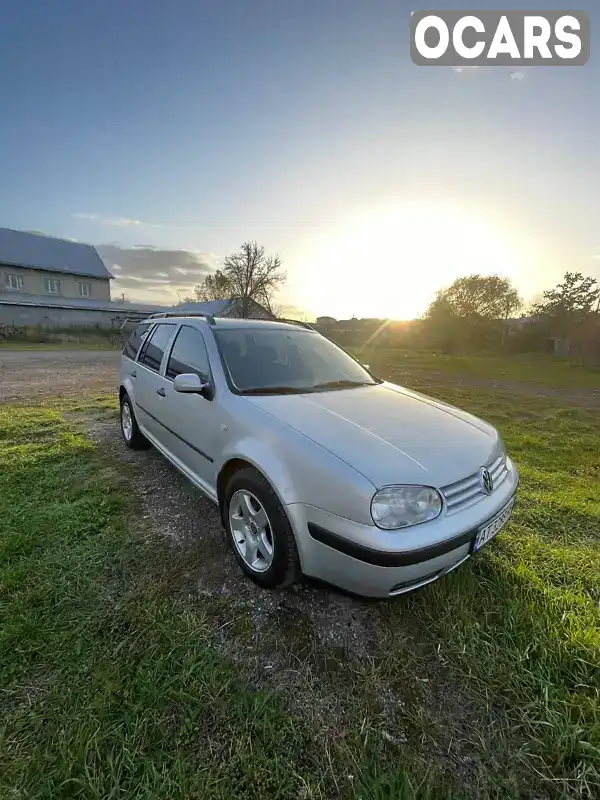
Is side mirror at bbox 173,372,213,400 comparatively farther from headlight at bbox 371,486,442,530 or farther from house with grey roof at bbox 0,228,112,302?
house with grey roof at bbox 0,228,112,302

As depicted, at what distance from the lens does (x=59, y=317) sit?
1340 inches

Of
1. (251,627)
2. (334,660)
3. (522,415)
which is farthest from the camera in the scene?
(522,415)

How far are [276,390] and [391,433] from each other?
36.1 inches

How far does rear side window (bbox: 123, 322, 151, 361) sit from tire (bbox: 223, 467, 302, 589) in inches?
106

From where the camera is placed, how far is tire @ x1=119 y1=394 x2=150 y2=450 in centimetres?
434

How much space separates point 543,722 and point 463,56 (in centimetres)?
595

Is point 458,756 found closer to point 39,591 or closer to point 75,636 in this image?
point 75,636

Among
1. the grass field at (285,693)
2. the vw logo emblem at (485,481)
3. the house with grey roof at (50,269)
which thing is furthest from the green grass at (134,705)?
the house with grey roof at (50,269)

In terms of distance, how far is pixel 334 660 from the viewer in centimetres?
182

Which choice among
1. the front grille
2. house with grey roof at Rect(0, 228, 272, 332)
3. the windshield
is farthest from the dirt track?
house with grey roof at Rect(0, 228, 272, 332)

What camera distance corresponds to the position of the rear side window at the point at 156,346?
3715 millimetres

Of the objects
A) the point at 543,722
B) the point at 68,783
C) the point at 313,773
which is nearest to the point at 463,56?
the point at 543,722

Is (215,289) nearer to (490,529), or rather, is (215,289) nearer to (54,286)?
(54,286)

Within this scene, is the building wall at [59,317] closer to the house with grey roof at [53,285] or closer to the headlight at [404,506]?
the house with grey roof at [53,285]
